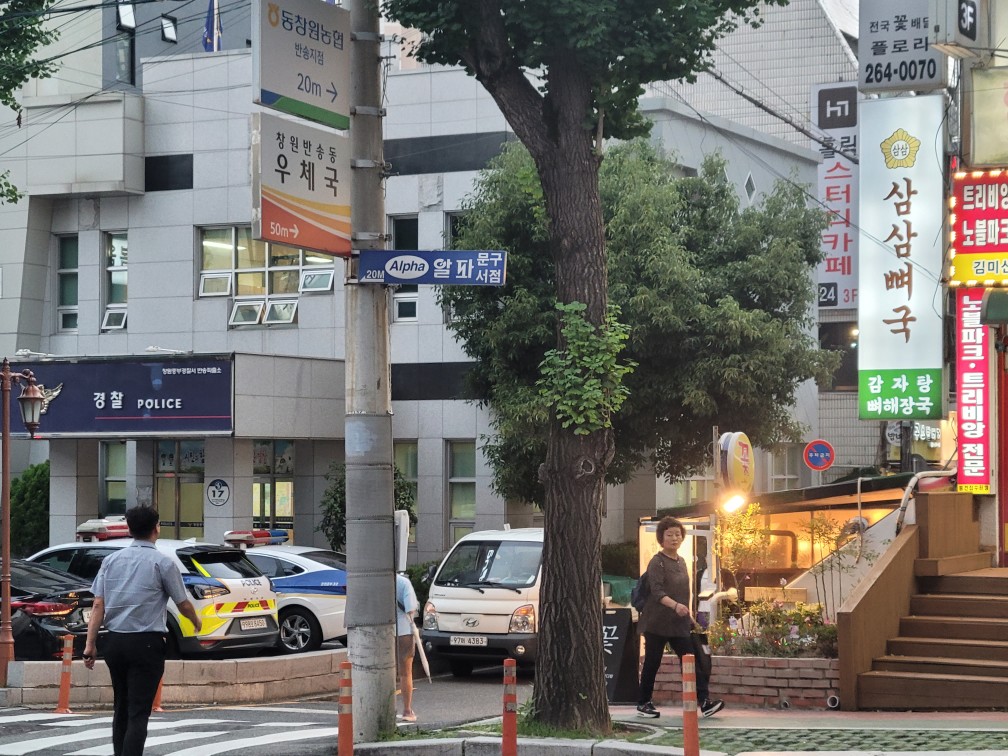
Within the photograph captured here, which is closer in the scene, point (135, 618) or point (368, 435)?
point (135, 618)

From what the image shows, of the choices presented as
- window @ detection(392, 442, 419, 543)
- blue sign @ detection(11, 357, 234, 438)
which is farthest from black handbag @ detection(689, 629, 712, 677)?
window @ detection(392, 442, 419, 543)

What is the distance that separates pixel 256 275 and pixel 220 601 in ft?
41.5

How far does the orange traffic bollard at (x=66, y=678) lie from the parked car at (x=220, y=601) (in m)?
2.64

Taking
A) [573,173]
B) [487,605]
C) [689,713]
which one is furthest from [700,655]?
[487,605]

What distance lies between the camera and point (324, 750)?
40.2 feet

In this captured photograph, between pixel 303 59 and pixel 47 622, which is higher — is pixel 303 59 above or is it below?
above

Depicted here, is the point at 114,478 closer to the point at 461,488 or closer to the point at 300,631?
the point at 461,488

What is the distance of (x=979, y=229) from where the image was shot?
16188 mm

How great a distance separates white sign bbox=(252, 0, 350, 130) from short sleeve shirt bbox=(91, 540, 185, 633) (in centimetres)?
346

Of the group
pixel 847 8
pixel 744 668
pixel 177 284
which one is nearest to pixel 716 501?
pixel 744 668

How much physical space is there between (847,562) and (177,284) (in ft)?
57.1

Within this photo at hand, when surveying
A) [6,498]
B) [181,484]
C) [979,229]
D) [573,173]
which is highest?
[979,229]

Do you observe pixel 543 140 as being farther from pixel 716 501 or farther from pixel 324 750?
pixel 716 501

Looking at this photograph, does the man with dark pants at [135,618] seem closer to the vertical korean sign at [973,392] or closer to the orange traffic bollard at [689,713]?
the orange traffic bollard at [689,713]
